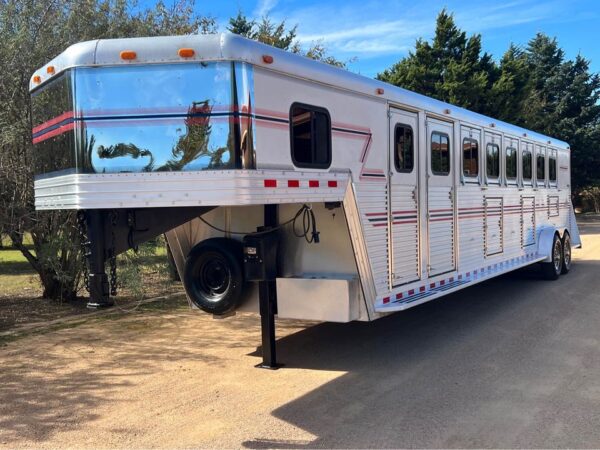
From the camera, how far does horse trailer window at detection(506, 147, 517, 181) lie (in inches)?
350

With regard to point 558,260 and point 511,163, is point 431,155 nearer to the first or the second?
point 511,163

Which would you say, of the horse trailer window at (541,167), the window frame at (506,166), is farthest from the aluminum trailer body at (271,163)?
the horse trailer window at (541,167)

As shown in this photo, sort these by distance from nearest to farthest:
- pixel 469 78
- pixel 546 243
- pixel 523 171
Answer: pixel 523 171, pixel 546 243, pixel 469 78

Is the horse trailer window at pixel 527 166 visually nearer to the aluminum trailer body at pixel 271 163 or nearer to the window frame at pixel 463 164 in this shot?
the window frame at pixel 463 164

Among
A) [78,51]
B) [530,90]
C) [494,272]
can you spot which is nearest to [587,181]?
[530,90]

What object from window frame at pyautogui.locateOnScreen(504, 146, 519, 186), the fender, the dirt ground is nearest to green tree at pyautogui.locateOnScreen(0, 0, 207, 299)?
the dirt ground

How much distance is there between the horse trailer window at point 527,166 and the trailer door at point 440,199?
11.1ft

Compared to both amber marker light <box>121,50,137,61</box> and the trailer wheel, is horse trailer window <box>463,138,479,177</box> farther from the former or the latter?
amber marker light <box>121,50,137,61</box>

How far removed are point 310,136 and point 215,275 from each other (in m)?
1.85

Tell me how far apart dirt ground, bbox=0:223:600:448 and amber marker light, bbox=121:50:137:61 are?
2742 mm

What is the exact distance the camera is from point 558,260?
11336 mm

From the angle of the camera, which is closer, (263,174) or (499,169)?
(263,174)

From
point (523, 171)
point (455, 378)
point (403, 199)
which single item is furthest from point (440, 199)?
point (523, 171)

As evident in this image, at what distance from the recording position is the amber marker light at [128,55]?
405 centimetres
